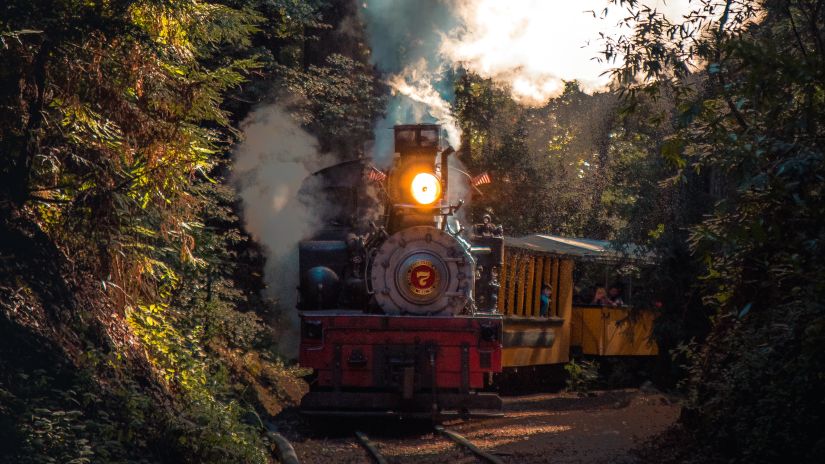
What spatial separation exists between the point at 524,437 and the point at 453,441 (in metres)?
0.85

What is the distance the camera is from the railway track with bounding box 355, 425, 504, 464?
953cm

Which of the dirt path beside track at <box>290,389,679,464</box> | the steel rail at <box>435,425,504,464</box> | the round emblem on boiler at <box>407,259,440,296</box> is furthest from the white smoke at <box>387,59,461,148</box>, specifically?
the steel rail at <box>435,425,504,464</box>

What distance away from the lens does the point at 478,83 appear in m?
28.4

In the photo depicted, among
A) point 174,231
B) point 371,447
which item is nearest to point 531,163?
point 371,447

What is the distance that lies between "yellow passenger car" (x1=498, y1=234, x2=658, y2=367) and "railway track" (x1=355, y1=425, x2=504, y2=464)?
3261 millimetres

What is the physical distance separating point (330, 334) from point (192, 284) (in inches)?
100

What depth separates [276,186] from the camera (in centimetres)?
1900

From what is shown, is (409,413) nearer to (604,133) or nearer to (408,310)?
(408,310)

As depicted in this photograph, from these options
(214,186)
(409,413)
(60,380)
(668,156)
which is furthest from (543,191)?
(60,380)

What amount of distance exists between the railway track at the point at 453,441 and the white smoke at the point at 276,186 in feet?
22.3

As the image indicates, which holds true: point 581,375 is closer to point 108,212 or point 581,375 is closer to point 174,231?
point 174,231

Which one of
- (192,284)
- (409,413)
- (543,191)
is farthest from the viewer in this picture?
(543,191)

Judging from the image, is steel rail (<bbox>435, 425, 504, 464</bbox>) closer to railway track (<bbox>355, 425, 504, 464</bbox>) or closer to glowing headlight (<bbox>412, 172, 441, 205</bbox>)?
railway track (<bbox>355, 425, 504, 464</bbox>)

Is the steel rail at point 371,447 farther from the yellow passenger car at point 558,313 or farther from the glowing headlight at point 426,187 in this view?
the yellow passenger car at point 558,313
